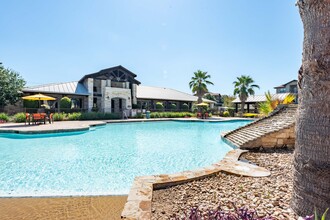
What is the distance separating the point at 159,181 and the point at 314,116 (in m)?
2.52

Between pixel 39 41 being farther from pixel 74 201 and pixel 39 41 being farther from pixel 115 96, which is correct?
pixel 74 201

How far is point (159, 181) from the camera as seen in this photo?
3.36 metres

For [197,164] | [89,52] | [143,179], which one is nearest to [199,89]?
[89,52]

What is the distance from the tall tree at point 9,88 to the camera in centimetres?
1758

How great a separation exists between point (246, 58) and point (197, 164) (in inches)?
787

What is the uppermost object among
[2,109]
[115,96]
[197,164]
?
[115,96]

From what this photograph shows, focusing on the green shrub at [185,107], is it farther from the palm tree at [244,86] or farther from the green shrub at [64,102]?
the green shrub at [64,102]

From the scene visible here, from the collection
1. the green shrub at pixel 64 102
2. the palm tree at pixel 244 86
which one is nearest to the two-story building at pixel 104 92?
the green shrub at pixel 64 102

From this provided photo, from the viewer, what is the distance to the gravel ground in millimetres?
2445

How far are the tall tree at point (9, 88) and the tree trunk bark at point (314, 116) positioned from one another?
22823 mm

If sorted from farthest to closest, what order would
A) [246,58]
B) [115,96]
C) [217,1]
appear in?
[115,96], [246,58], [217,1]

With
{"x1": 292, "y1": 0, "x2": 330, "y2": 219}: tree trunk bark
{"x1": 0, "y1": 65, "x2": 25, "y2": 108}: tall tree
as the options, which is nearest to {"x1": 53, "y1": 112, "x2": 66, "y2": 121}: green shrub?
{"x1": 0, "y1": 65, "x2": 25, "y2": 108}: tall tree

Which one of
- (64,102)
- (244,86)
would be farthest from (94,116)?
(244,86)

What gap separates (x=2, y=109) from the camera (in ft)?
60.5
